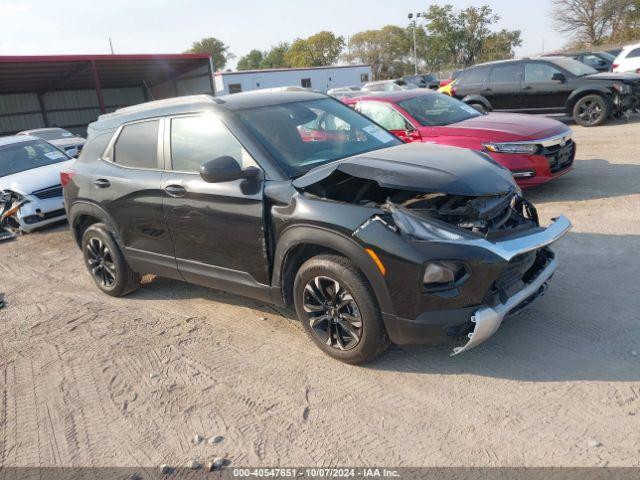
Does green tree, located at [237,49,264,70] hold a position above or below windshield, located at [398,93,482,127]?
above

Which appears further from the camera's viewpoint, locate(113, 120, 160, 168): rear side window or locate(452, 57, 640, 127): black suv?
locate(452, 57, 640, 127): black suv

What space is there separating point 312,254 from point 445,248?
1.00m

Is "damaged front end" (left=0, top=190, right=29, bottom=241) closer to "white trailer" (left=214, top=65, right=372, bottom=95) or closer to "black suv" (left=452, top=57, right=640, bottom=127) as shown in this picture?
"black suv" (left=452, top=57, right=640, bottom=127)

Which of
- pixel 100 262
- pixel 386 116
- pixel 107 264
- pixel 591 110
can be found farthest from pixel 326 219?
pixel 591 110

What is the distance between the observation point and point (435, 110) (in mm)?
8164

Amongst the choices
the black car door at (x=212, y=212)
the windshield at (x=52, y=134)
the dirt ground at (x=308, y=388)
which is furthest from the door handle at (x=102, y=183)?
the windshield at (x=52, y=134)

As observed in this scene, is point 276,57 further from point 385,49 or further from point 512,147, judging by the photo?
point 512,147

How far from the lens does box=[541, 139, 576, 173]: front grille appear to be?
7.08 metres

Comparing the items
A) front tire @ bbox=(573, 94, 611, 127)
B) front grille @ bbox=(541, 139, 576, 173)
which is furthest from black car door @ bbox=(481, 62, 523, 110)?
front grille @ bbox=(541, 139, 576, 173)

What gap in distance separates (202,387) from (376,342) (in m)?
1.25

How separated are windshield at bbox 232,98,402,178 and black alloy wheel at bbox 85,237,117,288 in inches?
88.2

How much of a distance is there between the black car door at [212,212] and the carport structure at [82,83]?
20450 millimetres

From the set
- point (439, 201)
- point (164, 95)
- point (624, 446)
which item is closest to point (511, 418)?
point (624, 446)

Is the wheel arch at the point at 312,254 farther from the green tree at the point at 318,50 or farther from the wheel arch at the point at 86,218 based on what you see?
the green tree at the point at 318,50
